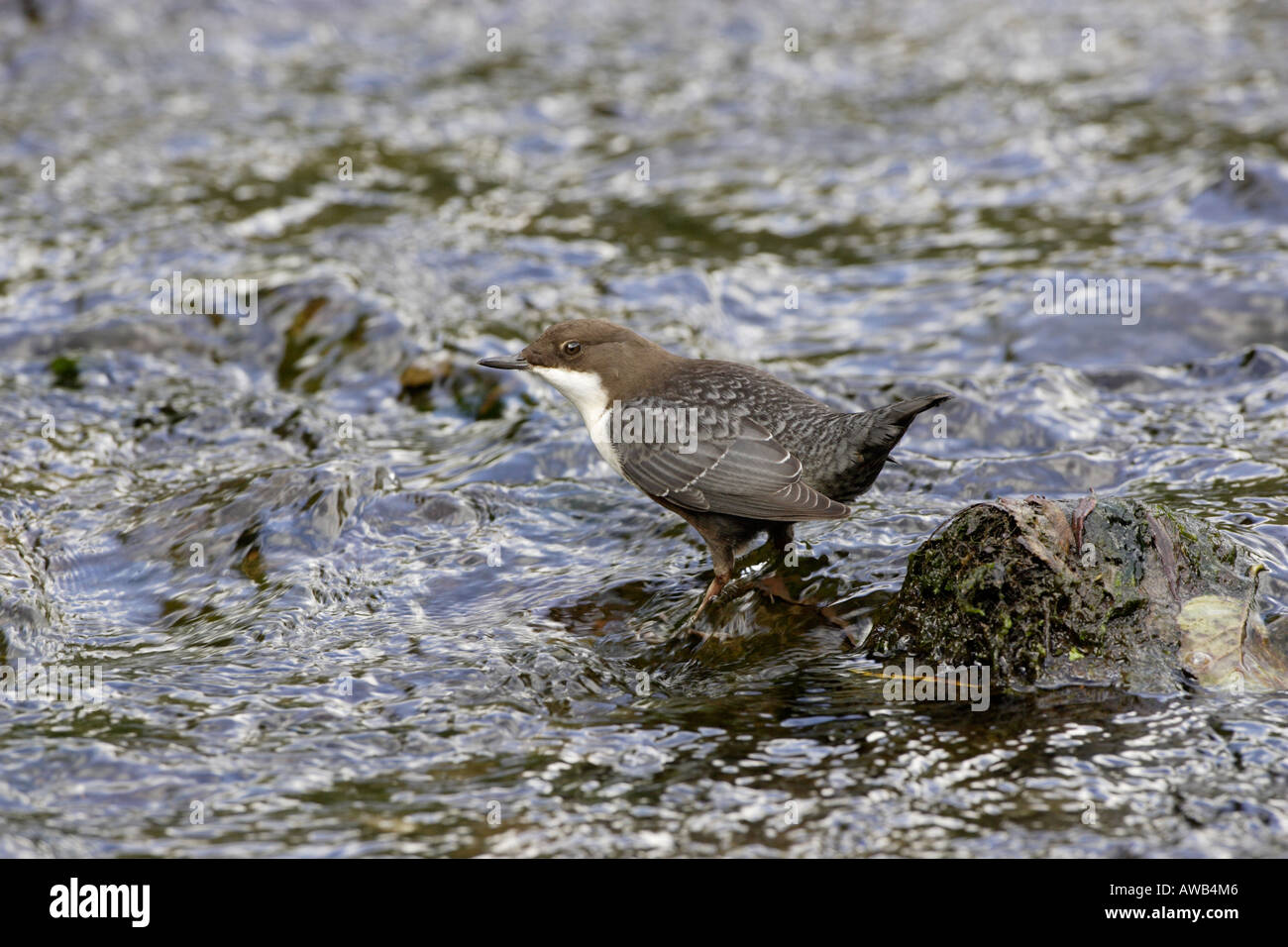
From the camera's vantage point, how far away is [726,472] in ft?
16.8

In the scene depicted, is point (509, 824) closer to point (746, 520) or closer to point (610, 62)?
point (746, 520)

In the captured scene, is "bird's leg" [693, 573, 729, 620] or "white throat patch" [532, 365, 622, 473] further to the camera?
"white throat patch" [532, 365, 622, 473]

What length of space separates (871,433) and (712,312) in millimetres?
3464

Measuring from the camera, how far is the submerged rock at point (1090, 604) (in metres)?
4.17

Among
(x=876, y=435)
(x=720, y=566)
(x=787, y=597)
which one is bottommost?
(x=787, y=597)

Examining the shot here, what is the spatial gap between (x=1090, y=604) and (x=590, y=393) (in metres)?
2.32

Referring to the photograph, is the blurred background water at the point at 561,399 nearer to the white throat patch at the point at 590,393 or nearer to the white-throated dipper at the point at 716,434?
the white-throated dipper at the point at 716,434

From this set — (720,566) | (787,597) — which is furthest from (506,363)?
(787,597)

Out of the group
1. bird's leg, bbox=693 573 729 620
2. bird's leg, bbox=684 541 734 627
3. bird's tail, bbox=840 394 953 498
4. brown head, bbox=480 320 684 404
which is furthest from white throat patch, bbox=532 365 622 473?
bird's tail, bbox=840 394 953 498

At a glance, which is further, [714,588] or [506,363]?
[506,363]

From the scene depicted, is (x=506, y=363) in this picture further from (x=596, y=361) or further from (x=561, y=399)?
(x=561, y=399)

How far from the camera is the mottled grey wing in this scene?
193 inches

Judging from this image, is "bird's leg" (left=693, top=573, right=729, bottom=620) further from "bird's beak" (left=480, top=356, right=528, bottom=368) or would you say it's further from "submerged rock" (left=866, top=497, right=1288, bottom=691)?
"bird's beak" (left=480, top=356, right=528, bottom=368)

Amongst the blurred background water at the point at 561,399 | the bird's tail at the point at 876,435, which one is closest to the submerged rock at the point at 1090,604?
the blurred background water at the point at 561,399
